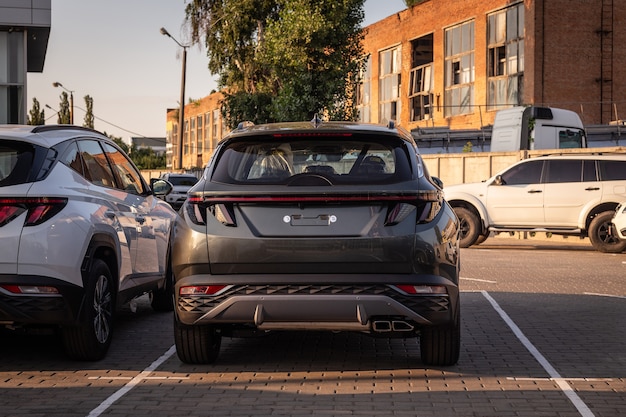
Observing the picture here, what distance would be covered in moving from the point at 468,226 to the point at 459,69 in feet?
99.2

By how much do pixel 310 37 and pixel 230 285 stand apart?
3463 cm

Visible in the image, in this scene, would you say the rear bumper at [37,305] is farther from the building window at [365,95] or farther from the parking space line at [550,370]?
the building window at [365,95]

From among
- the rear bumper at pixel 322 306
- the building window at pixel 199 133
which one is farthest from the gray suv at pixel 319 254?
the building window at pixel 199 133

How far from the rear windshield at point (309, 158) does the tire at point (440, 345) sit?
46.5 inches

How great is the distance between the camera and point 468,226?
22688 mm

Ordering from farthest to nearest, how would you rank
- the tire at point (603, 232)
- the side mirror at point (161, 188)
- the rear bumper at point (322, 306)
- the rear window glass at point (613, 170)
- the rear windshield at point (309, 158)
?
1. the rear window glass at point (613, 170)
2. the tire at point (603, 232)
3. the side mirror at point (161, 188)
4. the rear windshield at point (309, 158)
5. the rear bumper at point (322, 306)

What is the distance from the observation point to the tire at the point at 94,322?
300 inches

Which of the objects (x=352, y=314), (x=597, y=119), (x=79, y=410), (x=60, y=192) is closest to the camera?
(x=79, y=410)

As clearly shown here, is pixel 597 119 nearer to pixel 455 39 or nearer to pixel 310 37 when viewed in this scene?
pixel 455 39

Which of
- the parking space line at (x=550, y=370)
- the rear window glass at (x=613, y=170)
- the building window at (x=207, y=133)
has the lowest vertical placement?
the parking space line at (x=550, y=370)

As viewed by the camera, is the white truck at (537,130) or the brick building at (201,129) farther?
the brick building at (201,129)

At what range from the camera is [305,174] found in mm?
7133

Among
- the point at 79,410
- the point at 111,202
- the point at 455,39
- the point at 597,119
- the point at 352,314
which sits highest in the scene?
the point at 455,39

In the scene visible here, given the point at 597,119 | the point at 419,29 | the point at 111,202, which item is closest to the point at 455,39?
the point at 419,29
